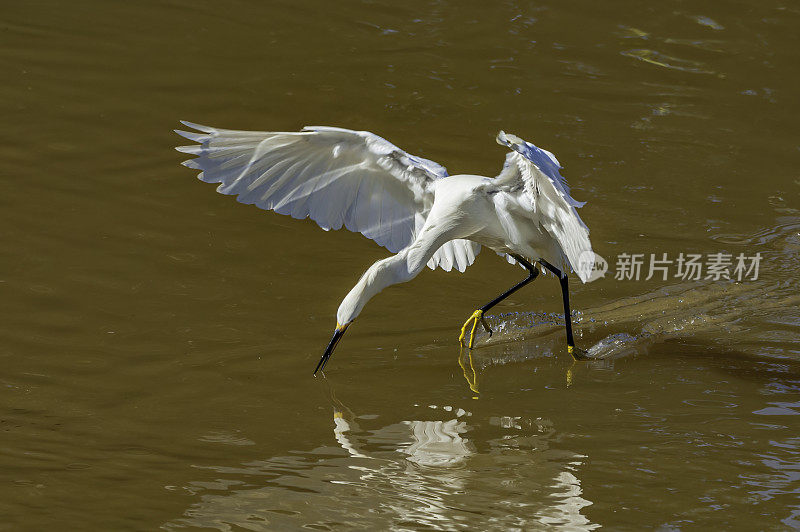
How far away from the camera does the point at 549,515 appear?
12.4 feet

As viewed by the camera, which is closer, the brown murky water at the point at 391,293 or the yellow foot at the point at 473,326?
the brown murky water at the point at 391,293

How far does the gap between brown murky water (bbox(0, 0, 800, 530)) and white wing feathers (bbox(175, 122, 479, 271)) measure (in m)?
0.65

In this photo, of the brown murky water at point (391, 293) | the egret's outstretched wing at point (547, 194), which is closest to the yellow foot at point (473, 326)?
the brown murky water at point (391, 293)

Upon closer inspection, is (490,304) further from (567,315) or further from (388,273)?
(388,273)

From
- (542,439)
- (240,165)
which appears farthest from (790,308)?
(240,165)

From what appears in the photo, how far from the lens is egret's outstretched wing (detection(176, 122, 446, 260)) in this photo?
522 centimetres

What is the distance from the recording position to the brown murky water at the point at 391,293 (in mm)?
3986

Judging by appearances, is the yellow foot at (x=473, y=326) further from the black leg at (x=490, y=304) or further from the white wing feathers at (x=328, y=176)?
the white wing feathers at (x=328, y=176)

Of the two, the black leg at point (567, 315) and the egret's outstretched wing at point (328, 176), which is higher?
the egret's outstretched wing at point (328, 176)

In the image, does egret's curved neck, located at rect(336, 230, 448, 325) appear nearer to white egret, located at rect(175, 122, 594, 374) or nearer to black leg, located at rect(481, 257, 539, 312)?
white egret, located at rect(175, 122, 594, 374)

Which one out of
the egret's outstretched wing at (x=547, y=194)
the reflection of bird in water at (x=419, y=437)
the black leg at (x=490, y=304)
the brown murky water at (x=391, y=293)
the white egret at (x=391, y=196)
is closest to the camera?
the brown murky water at (x=391, y=293)

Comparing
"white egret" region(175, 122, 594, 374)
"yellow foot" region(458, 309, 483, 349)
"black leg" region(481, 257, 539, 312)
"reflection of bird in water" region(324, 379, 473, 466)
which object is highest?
"white egret" region(175, 122, 594, 374)

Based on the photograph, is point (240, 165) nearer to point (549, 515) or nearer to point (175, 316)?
point (175, 316)

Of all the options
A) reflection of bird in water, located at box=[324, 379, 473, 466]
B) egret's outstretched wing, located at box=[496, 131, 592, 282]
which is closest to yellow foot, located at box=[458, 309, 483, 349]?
egret's outstretched wing, located at box=[496, 131, 592, 282]
